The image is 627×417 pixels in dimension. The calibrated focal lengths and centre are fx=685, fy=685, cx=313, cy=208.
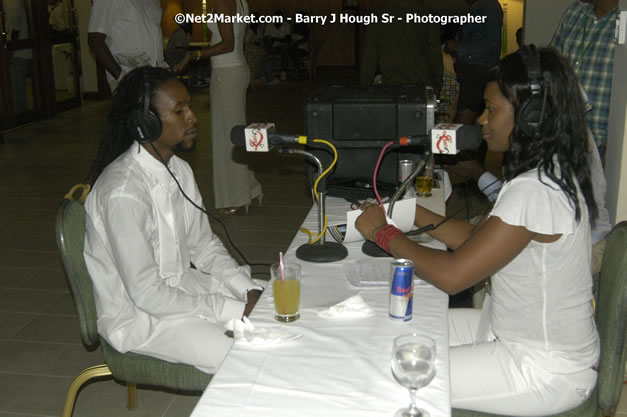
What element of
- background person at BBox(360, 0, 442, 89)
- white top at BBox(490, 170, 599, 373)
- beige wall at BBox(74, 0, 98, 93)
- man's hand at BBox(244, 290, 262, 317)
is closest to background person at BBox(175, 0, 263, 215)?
background person at BBox(360, 0, 442, 89)

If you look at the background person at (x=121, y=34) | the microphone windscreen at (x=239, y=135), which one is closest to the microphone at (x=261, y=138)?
the microphone windscreen at (x=239, y=135)

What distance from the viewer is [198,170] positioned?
243 inches

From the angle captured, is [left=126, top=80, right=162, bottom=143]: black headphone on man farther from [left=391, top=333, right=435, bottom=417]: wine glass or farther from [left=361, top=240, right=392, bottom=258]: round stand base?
[left=391, top=333, right=435, bottom=417]: wine glass

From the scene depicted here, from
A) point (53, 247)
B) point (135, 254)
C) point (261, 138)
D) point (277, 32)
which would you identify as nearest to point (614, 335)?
point (261, 138)

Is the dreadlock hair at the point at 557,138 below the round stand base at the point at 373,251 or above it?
above

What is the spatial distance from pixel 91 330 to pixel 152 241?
0.30 metres

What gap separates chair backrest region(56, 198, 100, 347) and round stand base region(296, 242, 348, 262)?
600 millimetres

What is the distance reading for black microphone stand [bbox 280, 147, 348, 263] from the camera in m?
1.97

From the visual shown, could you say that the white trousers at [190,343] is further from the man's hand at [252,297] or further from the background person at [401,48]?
the background person at [401,48]

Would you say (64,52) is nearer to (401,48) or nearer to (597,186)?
(401,48)

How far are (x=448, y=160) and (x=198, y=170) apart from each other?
2208mm

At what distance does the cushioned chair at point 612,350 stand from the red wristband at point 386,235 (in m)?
0.44

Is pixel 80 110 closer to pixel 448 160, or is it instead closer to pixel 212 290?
pixel 448 160

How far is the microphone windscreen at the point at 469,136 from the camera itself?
186cm
